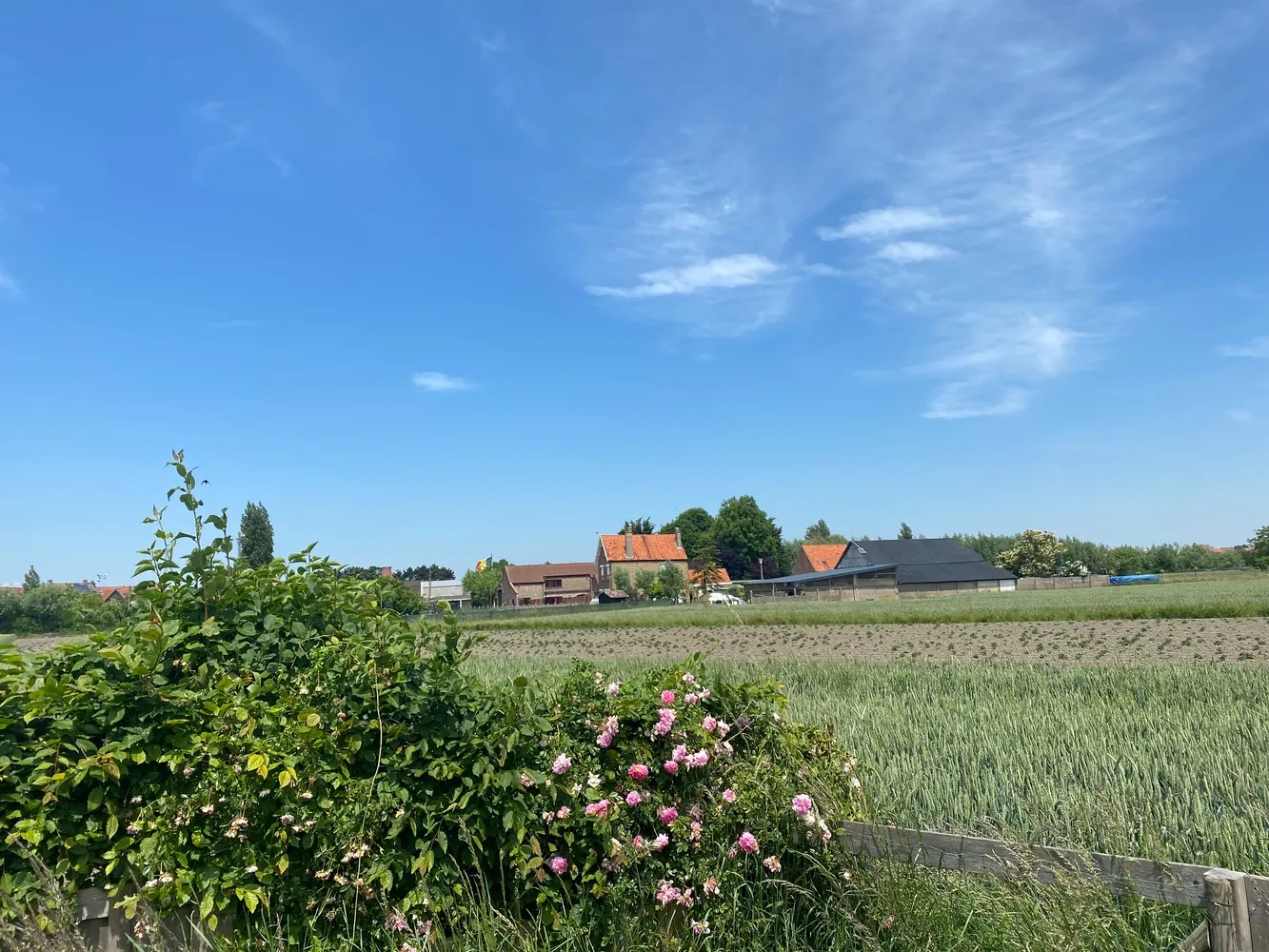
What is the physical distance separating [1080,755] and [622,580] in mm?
95338

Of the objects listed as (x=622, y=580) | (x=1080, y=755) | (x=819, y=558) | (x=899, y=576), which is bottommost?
(x=899, y=576)

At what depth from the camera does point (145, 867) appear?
2.91 metres

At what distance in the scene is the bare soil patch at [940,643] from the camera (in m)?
19.0

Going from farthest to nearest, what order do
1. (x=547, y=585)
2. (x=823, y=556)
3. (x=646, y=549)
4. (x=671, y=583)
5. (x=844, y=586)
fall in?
1. (x=547, y=585)
2. (x=823, y=556)
3. (x=646, y=549)
4. (x=671, y=583)
5. (x=844, y=586)

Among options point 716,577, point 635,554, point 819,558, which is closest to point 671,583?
point 716,577

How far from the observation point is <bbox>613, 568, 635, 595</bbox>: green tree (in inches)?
→ 3952

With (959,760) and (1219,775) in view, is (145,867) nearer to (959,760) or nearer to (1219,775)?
(959,760)

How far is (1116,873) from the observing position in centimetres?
287

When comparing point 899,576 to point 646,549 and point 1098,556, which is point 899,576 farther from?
point 1098,556

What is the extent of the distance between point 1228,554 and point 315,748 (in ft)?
482

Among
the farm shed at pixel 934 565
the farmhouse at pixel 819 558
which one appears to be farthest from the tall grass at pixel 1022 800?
the farmhouse at pixel 819 558

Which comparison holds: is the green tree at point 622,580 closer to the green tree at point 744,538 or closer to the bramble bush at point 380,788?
the green tree at point 744,538

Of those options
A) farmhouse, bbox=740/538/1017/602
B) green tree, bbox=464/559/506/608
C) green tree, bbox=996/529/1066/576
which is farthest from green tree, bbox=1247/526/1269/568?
green tree, bbox=464/559/506/608

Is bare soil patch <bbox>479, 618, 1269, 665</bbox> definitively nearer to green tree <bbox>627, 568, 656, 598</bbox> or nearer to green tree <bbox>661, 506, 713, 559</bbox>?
green tree <bbox>627, 568, 656, 598</bbox>
